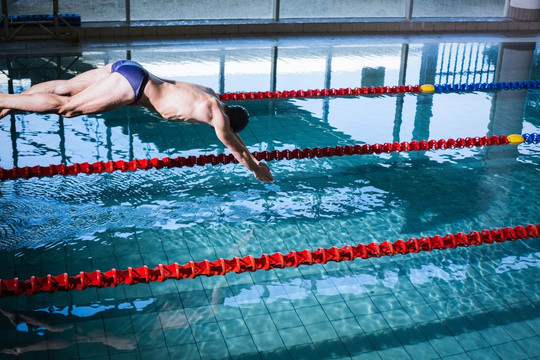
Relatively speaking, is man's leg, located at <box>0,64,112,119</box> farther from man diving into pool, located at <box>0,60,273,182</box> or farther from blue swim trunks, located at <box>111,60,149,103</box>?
blue swim trunks, located at <box>111,60,149,103</box>

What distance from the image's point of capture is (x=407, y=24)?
11422mm

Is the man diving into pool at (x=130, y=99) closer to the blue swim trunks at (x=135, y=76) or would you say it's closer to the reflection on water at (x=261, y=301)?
the blue swim trunks at (x=135, y=76)

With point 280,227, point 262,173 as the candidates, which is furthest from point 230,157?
point 262,173

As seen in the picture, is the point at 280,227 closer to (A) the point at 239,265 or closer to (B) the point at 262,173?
(B) the point at 262,173

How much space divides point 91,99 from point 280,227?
5.86 ft

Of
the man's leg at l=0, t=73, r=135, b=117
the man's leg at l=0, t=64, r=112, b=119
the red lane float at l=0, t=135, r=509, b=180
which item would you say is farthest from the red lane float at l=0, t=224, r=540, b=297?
the red lane float at l=0, t=135, r=509, b=180

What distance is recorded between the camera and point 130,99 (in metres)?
4.24

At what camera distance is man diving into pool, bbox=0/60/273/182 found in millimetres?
4105

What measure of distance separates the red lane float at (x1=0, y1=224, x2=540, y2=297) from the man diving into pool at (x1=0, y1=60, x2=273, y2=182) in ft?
2.31

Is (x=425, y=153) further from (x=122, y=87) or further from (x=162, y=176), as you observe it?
(x=122, y=87)

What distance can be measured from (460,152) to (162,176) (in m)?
3.02

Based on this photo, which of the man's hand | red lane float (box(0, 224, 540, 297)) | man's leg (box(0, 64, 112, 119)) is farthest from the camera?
→ the man's hand

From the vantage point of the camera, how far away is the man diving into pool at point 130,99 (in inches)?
162

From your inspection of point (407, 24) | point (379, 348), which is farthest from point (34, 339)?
point (407, 24)
